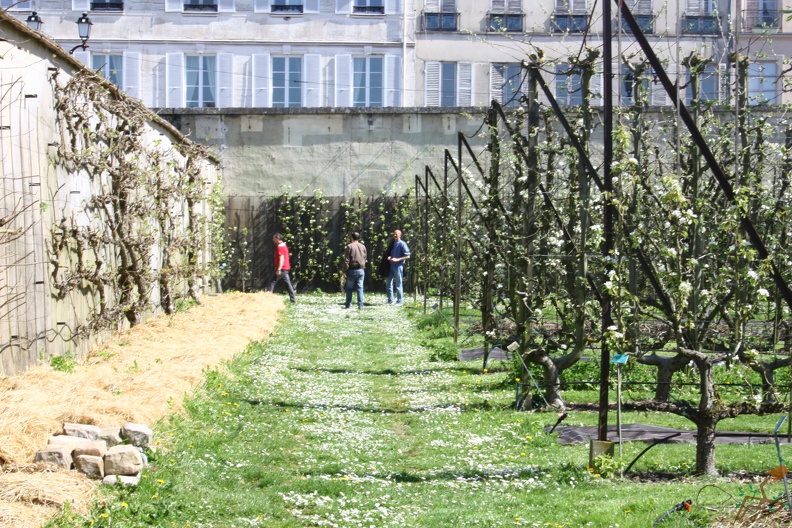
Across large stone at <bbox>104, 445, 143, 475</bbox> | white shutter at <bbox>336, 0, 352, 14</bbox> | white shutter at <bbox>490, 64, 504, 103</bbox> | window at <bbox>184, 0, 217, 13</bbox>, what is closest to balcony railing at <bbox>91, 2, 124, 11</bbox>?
window at <bbox>184, 0, 217, 13</bbox>

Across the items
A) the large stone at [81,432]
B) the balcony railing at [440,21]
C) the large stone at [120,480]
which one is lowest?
the large stone at [120,480]

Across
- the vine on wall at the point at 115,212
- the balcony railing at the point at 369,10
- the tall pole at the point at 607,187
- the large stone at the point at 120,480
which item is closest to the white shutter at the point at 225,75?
the balcony railing at the point at 369,10

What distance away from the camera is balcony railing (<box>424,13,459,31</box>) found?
109ft

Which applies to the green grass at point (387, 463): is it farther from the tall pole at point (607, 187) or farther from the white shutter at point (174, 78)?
the white shutter at point (174, 78)

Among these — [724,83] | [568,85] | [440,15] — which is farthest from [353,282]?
[440,15]

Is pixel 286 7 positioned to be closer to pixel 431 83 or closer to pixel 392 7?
pixel 392 7

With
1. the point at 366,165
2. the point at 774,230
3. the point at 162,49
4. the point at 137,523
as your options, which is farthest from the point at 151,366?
the point at 162,49

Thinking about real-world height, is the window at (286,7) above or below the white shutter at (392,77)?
above

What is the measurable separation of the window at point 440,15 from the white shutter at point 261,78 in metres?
5.58

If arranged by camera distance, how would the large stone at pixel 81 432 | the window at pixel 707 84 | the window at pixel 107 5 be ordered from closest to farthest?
the large stone at pixel 81 432
the window at pixel 707 84
the window at pixel 107 5

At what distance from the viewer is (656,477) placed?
7.11 metres

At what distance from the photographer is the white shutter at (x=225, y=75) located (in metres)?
32.7

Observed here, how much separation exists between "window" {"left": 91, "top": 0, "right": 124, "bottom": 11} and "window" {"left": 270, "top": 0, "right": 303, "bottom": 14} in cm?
501

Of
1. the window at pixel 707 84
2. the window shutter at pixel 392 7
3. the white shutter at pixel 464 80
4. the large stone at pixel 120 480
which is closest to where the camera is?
the large stone at pixel 120 480
